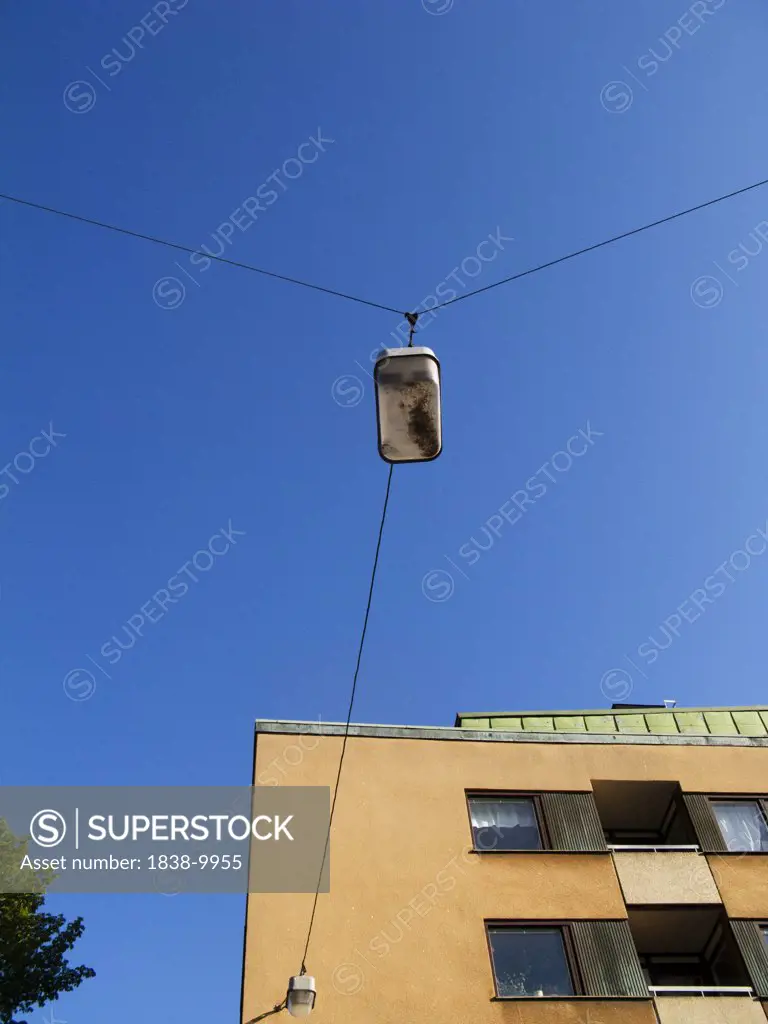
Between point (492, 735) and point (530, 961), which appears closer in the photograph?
point (530, 961)

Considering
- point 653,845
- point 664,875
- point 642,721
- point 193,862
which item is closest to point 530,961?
point 664,875

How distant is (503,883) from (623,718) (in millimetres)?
6233

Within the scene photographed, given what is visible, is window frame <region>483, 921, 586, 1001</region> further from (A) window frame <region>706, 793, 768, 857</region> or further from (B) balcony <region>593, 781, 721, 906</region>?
(A) window frame <region>706, 793, 768, 857</region>

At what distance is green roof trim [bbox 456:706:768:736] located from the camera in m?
18.2

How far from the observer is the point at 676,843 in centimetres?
1575

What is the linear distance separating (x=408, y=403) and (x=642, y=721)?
14854 mm

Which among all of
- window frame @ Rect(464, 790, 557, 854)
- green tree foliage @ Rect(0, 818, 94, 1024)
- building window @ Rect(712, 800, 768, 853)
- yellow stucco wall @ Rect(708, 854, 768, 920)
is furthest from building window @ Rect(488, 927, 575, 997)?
green tree foliage @ Rect(0, 818, 94, 1024)

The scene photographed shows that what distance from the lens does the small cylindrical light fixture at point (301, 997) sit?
10.8 m

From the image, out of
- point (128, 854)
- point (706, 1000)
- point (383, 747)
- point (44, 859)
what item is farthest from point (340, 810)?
point (44, 859)

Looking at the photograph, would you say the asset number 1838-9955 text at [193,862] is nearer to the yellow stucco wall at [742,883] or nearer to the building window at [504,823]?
the building window at [504,823]

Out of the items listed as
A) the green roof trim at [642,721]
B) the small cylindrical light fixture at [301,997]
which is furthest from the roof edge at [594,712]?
the small cylindrical light fixture at [301,997]

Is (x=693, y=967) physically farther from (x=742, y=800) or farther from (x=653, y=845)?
(x=742, y=800)

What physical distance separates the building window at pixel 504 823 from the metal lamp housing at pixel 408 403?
10.5 m

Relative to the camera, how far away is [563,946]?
13.3 meters
